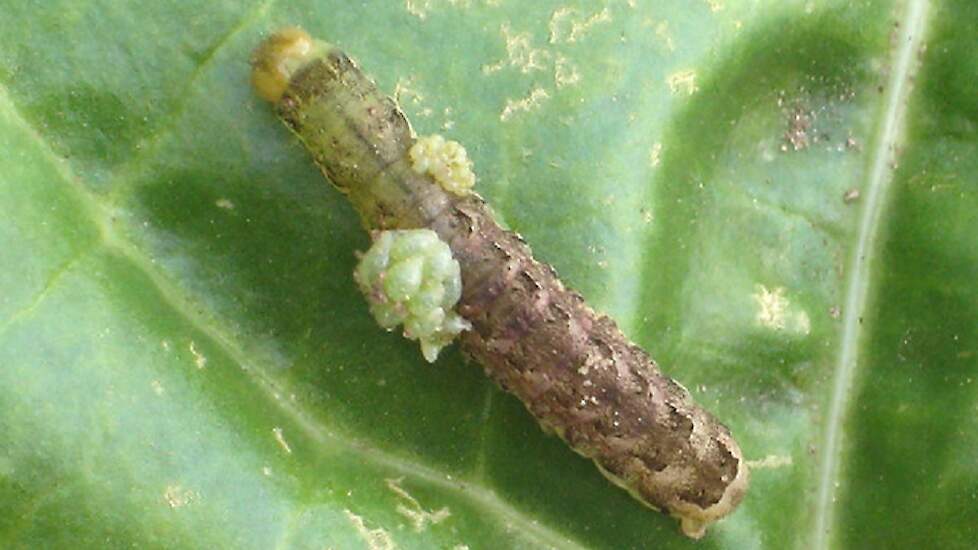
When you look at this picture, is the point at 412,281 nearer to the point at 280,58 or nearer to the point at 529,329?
the point at 529,329

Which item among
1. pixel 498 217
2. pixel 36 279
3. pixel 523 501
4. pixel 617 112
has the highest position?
pixel 617 112

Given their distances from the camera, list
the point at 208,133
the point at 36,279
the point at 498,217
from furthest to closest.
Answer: the point at 498,217 → the point at 208,133 → the point at 36,279

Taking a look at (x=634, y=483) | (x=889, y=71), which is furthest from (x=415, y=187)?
(x=889, y=71)

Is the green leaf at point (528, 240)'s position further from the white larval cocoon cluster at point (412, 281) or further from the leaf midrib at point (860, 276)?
the white larval cocoon cluster at point (412, 281)

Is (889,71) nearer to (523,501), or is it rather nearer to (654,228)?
(654,228)

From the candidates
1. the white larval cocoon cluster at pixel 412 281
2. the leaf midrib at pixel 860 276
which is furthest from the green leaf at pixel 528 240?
the white larval cocoon cluster at pixel 412 281

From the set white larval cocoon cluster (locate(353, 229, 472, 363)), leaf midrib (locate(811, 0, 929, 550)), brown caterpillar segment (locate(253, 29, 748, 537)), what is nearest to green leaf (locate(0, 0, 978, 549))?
leaf midrib (locate(811, 0, 929, 550))

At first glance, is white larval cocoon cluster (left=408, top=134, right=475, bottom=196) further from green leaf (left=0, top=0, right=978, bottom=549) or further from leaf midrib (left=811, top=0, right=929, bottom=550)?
leaf midrib (left=811, top=0, right=929, bottom=550)
